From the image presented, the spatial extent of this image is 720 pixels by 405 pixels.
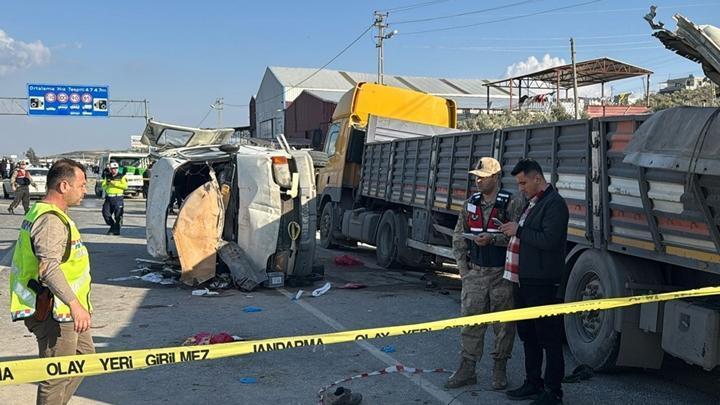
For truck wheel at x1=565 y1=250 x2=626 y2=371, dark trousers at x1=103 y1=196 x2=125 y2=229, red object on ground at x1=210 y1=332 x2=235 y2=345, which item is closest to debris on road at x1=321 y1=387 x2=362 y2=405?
red object on ground at x1=210 y1=332 x2=235 y2=345

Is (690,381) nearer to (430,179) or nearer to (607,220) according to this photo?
(607,220)

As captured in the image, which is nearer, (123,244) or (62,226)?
(62,226)

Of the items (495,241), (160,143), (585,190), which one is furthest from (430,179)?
(160,143)

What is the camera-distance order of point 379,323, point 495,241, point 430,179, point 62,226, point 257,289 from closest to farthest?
point 62,226
point 495,241
point 379,323
point 257,289
point 430,179

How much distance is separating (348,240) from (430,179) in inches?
182

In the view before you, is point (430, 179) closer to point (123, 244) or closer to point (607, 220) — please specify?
point (607, 220)

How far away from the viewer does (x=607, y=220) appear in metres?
5.55

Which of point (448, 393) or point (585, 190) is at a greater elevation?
point (585, 190)

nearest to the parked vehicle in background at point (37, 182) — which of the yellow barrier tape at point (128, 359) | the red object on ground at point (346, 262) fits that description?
the red object on ground at point (346, 262)

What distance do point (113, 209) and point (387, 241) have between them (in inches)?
294

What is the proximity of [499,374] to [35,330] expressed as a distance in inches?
130

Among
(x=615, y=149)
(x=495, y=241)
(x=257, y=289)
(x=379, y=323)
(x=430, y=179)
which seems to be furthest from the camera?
→ (x=430, y=179)

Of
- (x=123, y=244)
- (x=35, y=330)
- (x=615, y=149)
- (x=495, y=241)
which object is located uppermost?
(x=615, y=149)

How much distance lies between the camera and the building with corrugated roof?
50625mm
